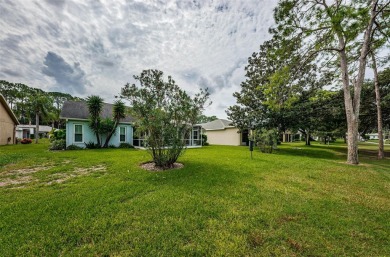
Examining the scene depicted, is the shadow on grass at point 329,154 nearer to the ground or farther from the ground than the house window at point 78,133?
nearer to the ground

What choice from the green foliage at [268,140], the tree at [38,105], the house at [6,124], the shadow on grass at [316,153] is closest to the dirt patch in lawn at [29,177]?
the green foliage at [268,140]

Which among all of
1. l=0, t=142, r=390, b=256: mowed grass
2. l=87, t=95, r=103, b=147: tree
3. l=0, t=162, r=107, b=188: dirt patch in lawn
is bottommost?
l=0, t=142, r=390, b=256: mowed grass

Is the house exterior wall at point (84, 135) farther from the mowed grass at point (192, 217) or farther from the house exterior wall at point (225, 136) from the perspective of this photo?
the house exterior wall at point (225, 136)

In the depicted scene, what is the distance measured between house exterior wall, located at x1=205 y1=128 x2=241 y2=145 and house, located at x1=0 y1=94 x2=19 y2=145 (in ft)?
81.9

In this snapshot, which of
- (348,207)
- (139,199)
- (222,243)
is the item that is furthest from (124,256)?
(348,207)

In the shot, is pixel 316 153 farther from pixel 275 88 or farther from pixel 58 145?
pixel 58 145

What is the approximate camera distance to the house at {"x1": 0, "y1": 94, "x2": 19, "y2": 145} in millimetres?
16031

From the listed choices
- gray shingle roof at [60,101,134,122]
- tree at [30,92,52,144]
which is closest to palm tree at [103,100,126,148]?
gray shingle roof at [60,101,134,122]

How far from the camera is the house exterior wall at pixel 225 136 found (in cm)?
2333

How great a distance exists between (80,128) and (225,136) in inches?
739

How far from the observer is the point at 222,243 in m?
2.28

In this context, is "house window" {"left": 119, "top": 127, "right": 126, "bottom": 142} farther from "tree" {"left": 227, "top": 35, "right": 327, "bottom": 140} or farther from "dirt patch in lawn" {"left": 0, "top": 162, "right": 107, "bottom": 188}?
"tree" {"left": 227, "top": 35, "right": 327, "bottom": 140}

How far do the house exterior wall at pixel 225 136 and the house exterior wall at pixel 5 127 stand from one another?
2496 cm

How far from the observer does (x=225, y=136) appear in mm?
24734
